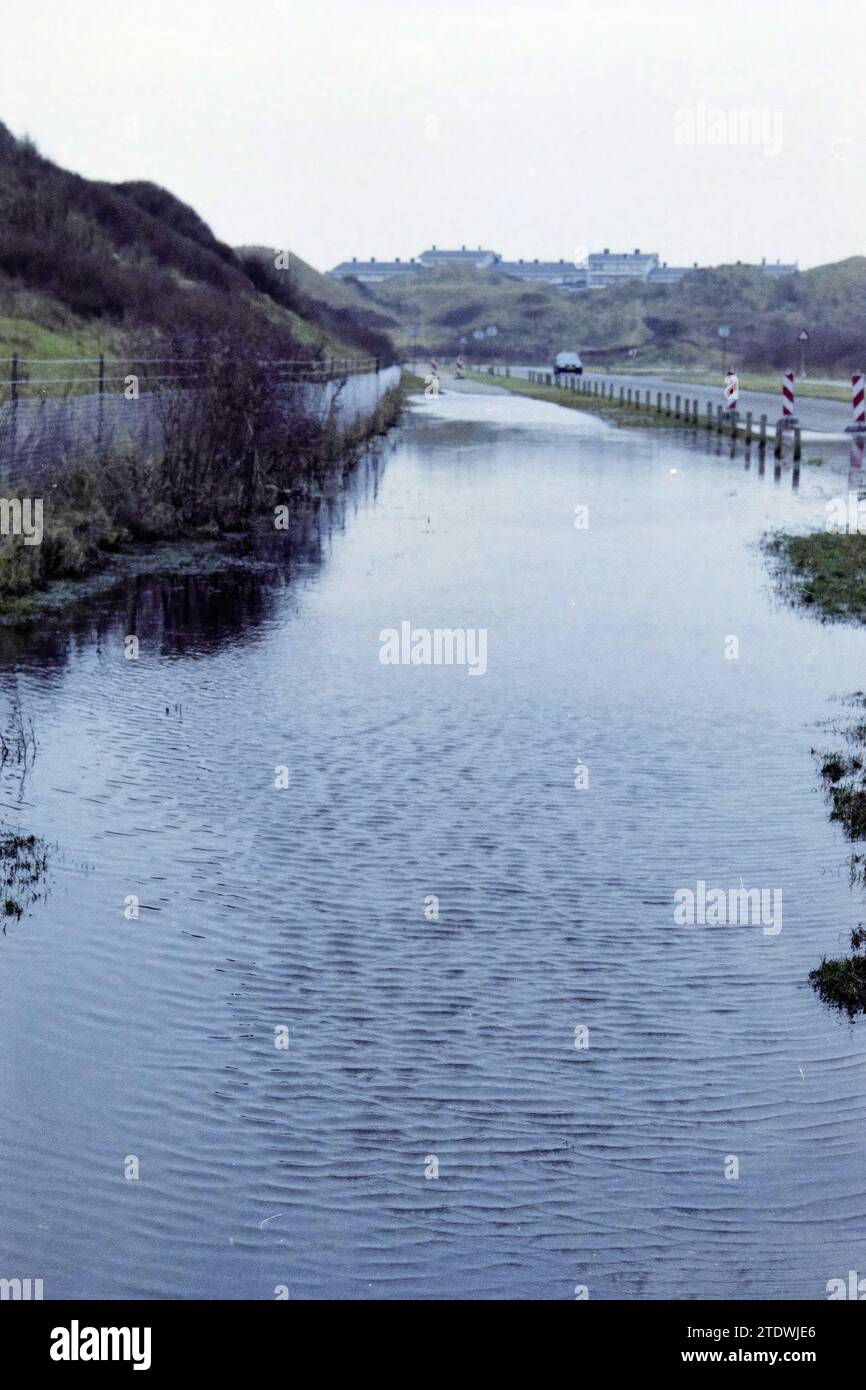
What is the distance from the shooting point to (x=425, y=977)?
905 cm

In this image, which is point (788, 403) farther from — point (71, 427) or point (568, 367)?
point (568, 367)

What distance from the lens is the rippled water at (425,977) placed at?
6.59 meters

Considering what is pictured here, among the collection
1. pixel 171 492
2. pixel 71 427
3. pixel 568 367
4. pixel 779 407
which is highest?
pixel 568 367

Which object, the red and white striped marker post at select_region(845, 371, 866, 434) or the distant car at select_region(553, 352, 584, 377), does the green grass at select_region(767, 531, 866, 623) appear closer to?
the red and white striped marker post at select_region(845, 371, 866, 434)

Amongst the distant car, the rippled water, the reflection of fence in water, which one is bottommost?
the rippled water

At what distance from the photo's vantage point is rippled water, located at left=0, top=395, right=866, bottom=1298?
21.6 feet

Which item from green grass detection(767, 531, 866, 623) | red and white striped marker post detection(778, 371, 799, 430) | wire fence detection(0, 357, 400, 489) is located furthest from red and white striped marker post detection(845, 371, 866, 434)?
green grass detection(767, 531, 866, 623)

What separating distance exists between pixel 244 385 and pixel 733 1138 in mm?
23116

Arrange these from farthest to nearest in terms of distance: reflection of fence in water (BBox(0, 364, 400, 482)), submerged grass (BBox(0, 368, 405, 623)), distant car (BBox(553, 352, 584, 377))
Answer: distant car (BBox(553, 352, 584, 377)), reflection of fence in water (BBox(0, 364, 400, 482)), submerged grass (BBox(0, 368, 405, 623))

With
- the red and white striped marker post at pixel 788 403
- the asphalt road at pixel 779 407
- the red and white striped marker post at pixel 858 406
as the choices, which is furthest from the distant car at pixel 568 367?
the red and white striped marker post at pixel 858 406

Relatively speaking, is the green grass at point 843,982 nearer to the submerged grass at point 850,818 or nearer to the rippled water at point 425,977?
the submerged grass at point 850,818

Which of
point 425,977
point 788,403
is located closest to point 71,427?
point 425,977

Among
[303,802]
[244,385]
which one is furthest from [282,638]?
[244,385]
